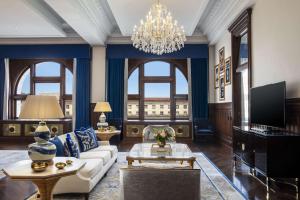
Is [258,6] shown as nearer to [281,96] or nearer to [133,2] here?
[281,96]

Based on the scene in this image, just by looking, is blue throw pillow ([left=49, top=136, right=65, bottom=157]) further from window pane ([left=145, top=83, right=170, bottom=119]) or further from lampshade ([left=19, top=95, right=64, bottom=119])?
window pane ([left=145, top=83, right=170, bottom=119])

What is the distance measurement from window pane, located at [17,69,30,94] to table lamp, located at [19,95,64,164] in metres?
7.61

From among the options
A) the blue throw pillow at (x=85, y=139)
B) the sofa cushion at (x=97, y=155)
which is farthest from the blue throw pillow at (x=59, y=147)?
the blue throw pillow at (x=85, y=139)

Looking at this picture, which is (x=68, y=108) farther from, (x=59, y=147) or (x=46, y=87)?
(x=59, y=147)

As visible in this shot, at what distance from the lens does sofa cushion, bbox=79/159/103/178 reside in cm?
336

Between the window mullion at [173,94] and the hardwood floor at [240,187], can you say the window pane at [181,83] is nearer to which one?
the window mullion at [173,94]

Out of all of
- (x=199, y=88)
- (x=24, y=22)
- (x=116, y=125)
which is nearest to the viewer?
(x=24, y=22)

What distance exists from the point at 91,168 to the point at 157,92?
6.17 meters

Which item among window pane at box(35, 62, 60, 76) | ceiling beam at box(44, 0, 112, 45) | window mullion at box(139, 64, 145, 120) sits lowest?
window mullion at box(139, 64, 145, 120)

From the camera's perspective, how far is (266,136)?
3539mm

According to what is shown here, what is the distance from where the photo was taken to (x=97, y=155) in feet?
14.0

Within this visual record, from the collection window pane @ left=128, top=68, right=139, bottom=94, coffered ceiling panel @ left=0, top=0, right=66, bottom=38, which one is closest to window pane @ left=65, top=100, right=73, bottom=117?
window pane @ left=128, top=68, right=139, bottom=94

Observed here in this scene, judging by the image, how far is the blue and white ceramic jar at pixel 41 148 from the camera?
2557mm

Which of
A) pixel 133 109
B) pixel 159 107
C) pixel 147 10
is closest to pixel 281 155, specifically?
pixel 147 10
